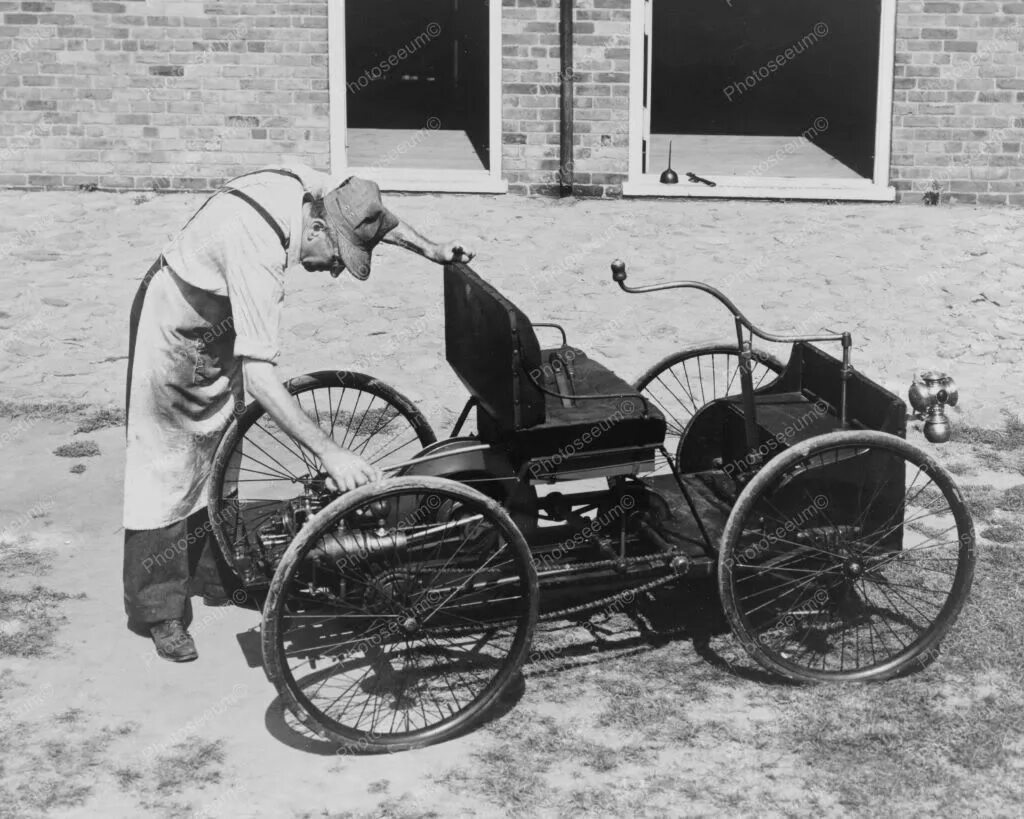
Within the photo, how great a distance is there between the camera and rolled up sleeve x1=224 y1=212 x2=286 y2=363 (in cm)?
472

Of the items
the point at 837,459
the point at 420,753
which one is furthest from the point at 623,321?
the point at 420,753

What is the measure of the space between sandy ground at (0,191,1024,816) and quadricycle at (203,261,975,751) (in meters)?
0.46


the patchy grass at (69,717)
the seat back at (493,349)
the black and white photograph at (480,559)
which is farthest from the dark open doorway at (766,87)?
the patchy grass at (69,717)

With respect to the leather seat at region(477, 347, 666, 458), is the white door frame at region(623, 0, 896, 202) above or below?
above

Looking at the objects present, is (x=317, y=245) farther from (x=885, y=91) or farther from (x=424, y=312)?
(x=885, y=91)

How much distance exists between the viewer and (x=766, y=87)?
1925 cm

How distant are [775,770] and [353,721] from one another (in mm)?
1372

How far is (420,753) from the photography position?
4812 millimetres

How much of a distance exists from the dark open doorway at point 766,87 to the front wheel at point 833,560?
6684mm

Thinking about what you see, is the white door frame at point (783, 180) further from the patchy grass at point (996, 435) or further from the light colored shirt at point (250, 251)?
the light colored shirt at point (250, 251)

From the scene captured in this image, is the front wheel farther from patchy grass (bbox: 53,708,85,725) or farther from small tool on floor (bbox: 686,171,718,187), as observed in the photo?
small tool on floor (bbox: 686,171,718,187)

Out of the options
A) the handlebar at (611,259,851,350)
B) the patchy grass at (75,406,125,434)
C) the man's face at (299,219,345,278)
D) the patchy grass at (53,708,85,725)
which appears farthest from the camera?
the patchy grass at (75,406,125,434)

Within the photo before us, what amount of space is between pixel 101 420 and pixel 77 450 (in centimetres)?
49

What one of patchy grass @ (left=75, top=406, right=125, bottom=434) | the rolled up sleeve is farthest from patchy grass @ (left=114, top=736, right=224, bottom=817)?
patchy grass @ (left=75, top=406, right=125, bottom=434)
